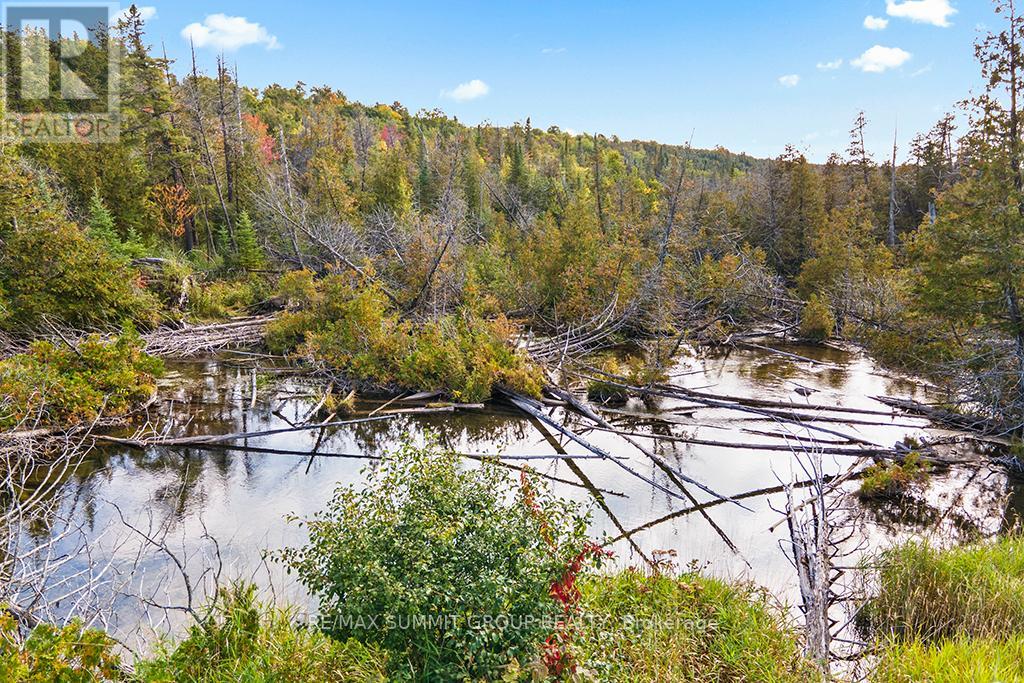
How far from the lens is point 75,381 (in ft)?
28.9

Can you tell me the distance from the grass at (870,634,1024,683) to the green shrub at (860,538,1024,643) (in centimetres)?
33

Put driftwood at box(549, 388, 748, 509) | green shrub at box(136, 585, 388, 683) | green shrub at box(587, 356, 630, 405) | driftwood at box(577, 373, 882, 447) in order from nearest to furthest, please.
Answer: green shrub at box(136, 585, 388, 683), driftwood at box(549, 388, 748, 509), driftwood at box(577, 373, 882, 447), green shrub at box(587, 356, 630, 405)

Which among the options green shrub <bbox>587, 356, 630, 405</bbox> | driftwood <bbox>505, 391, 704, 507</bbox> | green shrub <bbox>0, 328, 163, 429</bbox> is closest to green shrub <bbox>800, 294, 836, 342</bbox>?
green shrub <bbox>587, 356, 630, 405</bbox>

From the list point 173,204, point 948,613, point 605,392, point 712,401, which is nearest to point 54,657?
point 948,613

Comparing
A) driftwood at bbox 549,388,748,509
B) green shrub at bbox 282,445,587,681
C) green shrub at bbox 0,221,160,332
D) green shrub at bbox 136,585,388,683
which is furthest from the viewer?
green shrub at bbox 0,221,160,332

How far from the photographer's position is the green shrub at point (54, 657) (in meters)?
2.88

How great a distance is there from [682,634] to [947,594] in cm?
243

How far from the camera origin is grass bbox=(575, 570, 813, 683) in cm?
380

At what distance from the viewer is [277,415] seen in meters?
10.2

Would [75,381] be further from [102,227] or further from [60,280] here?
[102,227]

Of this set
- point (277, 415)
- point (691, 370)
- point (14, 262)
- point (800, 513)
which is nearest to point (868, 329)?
point (691, 370)

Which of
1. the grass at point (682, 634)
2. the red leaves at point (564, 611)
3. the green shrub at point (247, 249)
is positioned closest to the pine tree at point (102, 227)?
the green shrub at point (247, 249)

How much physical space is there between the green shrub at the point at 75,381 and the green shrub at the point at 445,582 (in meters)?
6.49

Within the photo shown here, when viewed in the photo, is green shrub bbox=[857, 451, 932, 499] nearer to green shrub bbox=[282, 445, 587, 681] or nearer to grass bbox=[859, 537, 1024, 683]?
grass bbox=[859, 537, 1024, 683]
